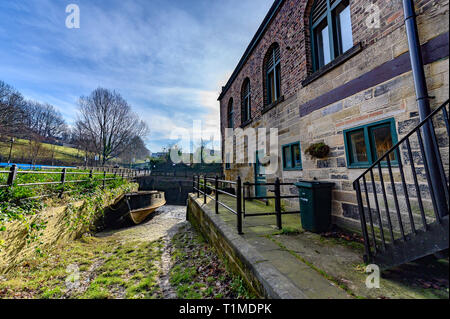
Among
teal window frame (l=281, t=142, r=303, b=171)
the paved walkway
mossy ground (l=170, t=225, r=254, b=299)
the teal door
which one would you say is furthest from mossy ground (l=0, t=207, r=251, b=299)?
teal window frame (l=281, t=142, r=303, b=171)

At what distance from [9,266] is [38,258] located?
2.06 ft

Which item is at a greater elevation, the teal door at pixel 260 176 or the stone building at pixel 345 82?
the stone building at pixel 345 82

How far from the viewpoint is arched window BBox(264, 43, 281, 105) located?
6590 millimetres

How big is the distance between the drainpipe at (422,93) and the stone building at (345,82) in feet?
0.30

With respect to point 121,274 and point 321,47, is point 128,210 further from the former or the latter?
point 321,47

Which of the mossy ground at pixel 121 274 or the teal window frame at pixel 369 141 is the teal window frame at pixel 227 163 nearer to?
the mossy ground at pixel 121 274

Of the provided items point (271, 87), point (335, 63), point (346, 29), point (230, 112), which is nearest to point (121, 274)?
point (335, 63)

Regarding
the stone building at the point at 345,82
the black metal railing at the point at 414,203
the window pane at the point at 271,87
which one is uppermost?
the window pane at the point at 271,87

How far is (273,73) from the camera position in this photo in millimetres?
6930

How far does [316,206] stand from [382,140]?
5.49 feet

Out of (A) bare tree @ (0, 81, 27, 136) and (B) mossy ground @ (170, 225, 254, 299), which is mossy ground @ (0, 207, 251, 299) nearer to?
(B) mossy ground @ (170, 225, 254, 299)

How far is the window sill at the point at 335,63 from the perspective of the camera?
3.49 meters

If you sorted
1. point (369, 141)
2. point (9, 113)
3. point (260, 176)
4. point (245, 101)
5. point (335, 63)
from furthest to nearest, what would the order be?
point (9, 113) → point (245, 101) → point (260, 176) → point (335, 63) → point (369, 141)

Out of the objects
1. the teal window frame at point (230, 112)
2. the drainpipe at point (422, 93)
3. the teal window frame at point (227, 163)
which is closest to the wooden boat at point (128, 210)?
the teal window frame at point (227, 163)
